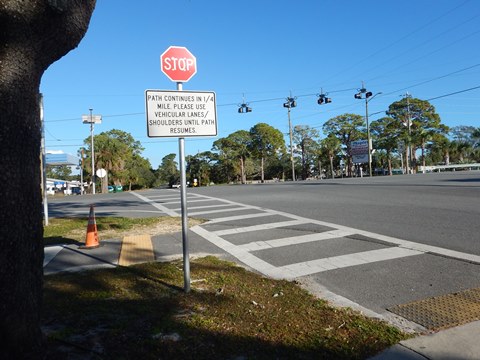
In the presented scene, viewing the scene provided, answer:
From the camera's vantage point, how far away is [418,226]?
344 inches

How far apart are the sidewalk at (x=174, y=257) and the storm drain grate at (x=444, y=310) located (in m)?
0.13

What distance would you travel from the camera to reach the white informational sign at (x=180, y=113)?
4.32 meters

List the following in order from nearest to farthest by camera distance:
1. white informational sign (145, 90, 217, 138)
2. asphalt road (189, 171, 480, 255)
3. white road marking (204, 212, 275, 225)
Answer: white informational sign (145, 90, 217, 138) → asphalt road (189, 171, 480, 255) → white road marking (204, 212, 275, 225)

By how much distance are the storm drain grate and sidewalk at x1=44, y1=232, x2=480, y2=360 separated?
0.13m

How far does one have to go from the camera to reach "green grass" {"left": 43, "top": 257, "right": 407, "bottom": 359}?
10.1 feet

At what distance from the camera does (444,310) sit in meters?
3.93

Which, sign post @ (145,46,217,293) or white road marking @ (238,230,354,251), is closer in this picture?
sign post @ (145,46,217,293)

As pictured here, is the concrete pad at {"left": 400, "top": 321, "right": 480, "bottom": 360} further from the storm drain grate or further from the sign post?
the sign post

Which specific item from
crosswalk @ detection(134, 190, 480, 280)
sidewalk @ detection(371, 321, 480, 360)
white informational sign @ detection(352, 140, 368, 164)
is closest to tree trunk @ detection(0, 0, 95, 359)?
sidewalk @ detection(371, 321, 480, 360)

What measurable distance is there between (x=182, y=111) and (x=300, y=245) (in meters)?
3.98

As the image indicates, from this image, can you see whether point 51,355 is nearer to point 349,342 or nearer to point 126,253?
point 349,342

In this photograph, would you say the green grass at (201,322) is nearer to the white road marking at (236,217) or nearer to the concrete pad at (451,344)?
the concrete pad at (451,344)

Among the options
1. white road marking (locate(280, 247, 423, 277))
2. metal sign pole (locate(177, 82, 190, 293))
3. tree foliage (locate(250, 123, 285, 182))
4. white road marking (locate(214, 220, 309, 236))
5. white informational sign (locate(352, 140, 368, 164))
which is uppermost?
tree foliage (locate(250, 123, 285, 182))

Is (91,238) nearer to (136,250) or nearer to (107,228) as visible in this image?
(136,250)
